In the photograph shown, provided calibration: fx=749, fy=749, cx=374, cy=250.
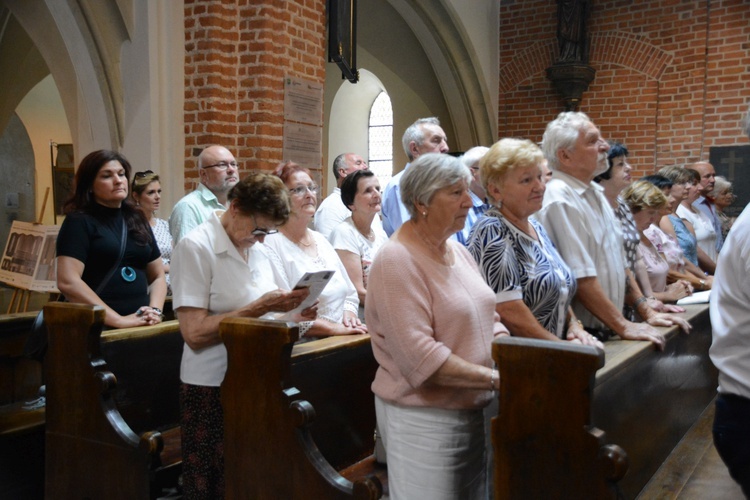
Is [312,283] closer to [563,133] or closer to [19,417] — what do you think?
[563,133]

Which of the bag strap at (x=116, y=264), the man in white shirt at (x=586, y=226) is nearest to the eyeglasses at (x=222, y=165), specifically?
the bag strap at (x=116, y=264)

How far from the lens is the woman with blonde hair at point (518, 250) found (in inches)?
101

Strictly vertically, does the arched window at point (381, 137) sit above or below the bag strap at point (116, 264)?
above

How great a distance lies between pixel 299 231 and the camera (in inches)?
137

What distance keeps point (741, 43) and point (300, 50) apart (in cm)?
550

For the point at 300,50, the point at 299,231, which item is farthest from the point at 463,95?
the point at 299,231

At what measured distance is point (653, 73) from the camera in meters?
9.22

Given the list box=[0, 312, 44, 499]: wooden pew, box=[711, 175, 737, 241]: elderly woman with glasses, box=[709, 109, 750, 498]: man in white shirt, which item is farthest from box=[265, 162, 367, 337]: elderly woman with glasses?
box=[711, 175, 737, 241]: elderly woman with glasses

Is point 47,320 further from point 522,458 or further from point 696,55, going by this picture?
point 696,55

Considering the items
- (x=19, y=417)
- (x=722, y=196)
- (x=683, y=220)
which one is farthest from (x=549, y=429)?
(x=722, y=196)

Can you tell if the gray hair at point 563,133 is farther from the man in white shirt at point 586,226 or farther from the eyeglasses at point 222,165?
the eyeglasses at point 222,165

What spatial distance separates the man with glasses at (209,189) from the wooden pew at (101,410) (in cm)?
138

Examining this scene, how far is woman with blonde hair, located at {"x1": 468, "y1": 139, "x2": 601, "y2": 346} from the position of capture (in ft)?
8.43

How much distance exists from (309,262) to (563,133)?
125cm
